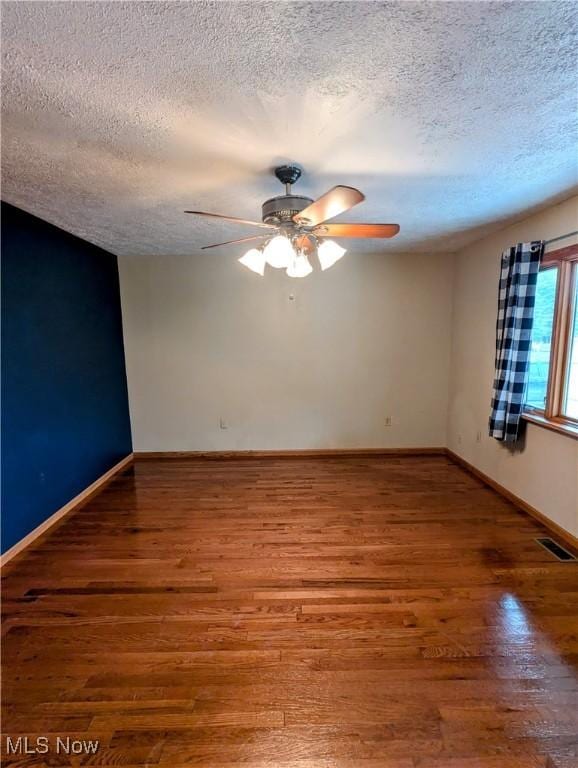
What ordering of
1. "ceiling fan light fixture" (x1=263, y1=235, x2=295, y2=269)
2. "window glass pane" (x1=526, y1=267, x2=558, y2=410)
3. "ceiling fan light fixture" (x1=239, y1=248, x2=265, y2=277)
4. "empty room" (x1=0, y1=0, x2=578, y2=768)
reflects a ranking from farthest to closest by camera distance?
1. "window glass pane" (x1=526, y1=267, x2=558, y2=410)
2. "ceiling fan light fixture" (x1=239, y1=248, x2=265, y2=277)
3. "ceiling fan light fixture" (x1=263, y1=235, x2=295, y2=269)
4. "empty room" (x1=0, y1=0, x2=578, y2=768)

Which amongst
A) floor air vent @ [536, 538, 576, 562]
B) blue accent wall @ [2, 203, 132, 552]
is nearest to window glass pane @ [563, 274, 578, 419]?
floor air vent @ [536, 538, 576, 562]

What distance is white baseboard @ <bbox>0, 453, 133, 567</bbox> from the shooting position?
2.38m

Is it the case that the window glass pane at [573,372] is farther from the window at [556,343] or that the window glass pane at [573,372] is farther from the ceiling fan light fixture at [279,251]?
the ceiling fan light fixture at [279,251]

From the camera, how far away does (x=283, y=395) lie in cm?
421

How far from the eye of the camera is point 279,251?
177 centimetres

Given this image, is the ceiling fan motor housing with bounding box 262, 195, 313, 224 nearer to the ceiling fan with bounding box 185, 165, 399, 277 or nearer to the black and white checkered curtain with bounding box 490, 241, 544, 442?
the ceiling fan with bounding box 185, 165, 399, 277

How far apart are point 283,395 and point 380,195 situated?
245 centimetres

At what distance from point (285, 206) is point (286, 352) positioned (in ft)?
7.69

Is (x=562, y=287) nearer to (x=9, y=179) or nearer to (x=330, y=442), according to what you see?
(x=330, y=442)

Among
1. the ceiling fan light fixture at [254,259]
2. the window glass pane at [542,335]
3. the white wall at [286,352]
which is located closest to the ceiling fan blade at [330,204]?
the ceiling fan light fixture at [254,259]

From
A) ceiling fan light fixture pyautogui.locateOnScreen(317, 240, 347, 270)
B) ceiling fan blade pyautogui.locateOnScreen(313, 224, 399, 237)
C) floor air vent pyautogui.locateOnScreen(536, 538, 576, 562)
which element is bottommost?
floor air vent pyautogui.locateOnScreen(536, 538, 576, 562)

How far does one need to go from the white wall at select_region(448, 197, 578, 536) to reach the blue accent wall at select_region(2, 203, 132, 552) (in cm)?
389

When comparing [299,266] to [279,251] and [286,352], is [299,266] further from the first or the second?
[286,352]

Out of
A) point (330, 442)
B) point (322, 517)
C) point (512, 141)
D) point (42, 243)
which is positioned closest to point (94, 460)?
point (42, 243)
